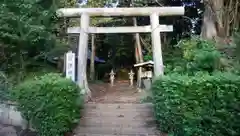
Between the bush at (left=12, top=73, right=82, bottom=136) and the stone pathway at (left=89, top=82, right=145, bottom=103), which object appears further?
the stone pathway at (left=89, top=82, right=145, bottom=103)

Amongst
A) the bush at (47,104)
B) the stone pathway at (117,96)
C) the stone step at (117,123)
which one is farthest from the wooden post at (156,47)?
the bush at (47,104)

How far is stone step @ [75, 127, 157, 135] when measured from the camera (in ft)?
26.4

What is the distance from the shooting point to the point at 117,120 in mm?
8758

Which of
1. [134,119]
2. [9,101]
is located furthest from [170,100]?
[9,101]

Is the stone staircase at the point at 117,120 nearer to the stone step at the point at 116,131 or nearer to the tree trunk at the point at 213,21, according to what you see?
the stone step at the point at 116,131

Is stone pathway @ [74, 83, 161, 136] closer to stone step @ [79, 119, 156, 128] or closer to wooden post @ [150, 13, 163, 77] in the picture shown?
stone step @ [79, 119, 156, 128]

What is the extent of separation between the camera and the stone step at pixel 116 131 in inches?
316

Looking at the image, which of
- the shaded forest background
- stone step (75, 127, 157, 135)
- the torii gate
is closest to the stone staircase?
stone step (75, 127, 157, 135)

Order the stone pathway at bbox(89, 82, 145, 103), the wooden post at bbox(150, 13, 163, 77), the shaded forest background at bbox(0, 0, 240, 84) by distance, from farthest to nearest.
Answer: the stone pathway at bbox(89, 82, 145, 103)
the wooden post at bbox(150, 13, 163, 77)
the shaded forest background at bbox(0, 0, 240, 84)

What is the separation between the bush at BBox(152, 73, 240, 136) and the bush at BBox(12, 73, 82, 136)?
7.59ft

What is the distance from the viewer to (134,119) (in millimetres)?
8820

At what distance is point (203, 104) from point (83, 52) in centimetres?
505

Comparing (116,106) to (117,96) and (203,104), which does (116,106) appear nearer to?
(117,96)

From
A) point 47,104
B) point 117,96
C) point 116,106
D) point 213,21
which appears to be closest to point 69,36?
point 117,96
